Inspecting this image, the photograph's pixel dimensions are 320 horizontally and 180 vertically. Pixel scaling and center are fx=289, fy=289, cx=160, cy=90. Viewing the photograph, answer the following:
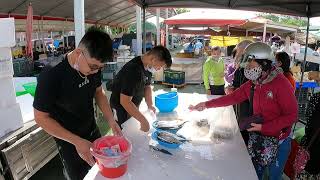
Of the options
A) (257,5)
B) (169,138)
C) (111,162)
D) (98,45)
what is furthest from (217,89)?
(111,162)

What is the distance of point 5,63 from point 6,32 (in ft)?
1.13

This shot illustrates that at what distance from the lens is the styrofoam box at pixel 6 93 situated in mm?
3031

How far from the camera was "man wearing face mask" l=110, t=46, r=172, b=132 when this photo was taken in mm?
2633

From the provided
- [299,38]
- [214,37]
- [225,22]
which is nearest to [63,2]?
[214,37]

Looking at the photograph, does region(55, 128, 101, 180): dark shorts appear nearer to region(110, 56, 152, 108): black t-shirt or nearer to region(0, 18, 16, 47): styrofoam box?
region(110, 56, 152, 108): black t-shirt

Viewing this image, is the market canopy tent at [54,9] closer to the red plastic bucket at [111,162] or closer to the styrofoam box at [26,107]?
the styrofoam box at [26,107]

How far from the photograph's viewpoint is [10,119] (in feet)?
10.4

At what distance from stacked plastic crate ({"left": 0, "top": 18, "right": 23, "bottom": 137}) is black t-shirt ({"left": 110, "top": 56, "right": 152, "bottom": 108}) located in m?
1.09

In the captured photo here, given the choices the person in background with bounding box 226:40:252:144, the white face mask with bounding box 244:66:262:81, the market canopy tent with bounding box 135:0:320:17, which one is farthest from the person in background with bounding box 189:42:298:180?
the market canopy tent with bounding box 135:0:320:17

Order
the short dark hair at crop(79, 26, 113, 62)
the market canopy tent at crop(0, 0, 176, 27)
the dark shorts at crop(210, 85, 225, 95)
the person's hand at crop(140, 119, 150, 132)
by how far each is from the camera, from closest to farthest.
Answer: the short dark hair at crop(79, 26, 113, 62) < the person's hand at crop(140, 119, 150, 132) < the dark shorts at crop(210, 85, 225, 95) < the market canopy tent at crop(0, 0, 176, 27)

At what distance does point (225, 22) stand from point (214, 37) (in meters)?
3.62

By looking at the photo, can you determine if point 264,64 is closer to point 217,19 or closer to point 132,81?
point 132,81

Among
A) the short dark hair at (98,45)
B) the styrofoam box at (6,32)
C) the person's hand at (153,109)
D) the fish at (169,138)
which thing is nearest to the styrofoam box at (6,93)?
the styrofoam box at (6,32)

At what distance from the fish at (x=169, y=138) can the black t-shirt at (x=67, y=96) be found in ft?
2.05
